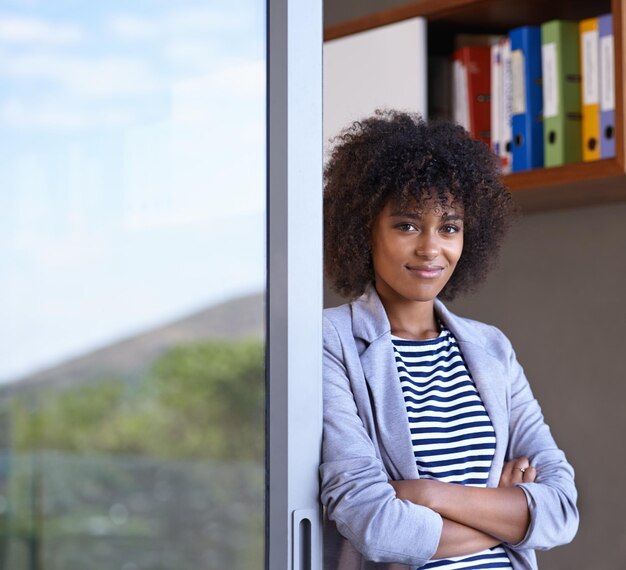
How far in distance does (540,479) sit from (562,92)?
1233mm

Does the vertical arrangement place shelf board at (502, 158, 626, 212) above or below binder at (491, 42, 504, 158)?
below

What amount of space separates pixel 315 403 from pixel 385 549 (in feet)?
0.62

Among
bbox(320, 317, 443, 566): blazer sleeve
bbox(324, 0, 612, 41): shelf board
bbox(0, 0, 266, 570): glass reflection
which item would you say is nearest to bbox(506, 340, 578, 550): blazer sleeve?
bbox(320, 317, 443, 566): blazer sleeve

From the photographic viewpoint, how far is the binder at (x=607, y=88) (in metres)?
2.21

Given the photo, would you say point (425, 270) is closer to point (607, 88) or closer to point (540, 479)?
point (540, 479)

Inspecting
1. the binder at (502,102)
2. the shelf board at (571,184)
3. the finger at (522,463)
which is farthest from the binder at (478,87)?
the finger at (522,463)

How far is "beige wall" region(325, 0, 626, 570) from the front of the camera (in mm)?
2482

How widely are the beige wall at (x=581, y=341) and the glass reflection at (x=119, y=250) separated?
968mm

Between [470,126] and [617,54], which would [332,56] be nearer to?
[470,126]

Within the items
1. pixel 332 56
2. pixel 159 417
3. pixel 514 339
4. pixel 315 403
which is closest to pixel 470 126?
pixel 332 56

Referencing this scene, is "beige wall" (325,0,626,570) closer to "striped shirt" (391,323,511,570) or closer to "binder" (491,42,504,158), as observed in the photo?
"binder" (491,42,504,158)

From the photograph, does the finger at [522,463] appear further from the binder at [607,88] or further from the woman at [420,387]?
the binder at [607,88]

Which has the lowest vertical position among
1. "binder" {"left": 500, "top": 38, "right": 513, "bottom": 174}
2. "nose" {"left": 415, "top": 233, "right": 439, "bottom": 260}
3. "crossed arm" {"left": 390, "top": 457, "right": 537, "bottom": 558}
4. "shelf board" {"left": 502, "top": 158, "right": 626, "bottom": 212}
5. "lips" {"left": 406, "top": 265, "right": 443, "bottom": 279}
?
"crossed arm" {"left": 390, "top": 457, "right": 537, "bottom": 558}

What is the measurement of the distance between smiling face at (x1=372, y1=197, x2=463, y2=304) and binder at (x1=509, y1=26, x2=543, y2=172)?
1.12 meters
